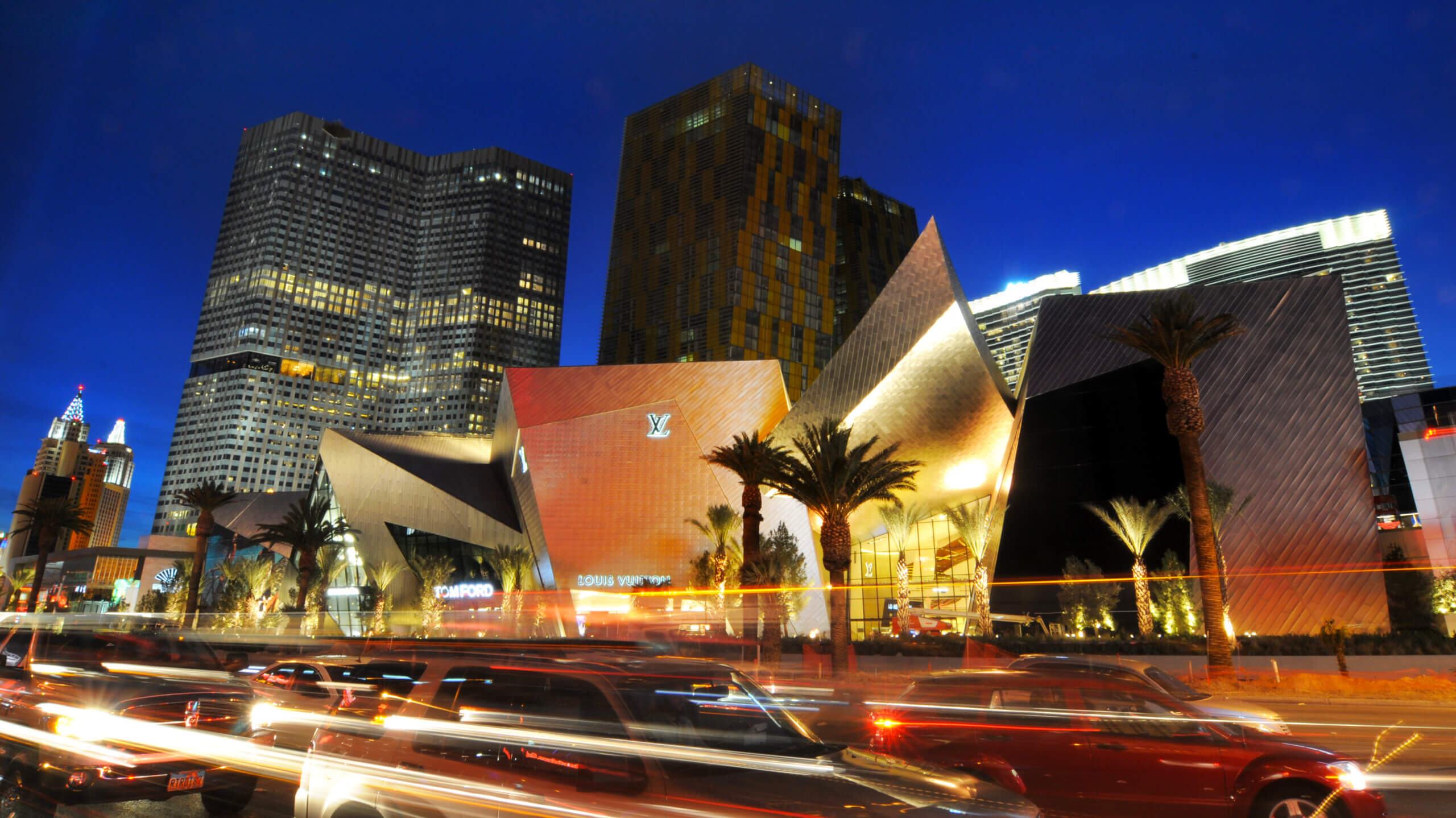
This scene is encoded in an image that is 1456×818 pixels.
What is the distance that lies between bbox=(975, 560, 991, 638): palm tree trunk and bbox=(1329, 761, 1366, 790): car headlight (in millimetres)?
28498

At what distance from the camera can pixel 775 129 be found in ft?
384

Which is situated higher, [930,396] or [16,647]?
[930,396]

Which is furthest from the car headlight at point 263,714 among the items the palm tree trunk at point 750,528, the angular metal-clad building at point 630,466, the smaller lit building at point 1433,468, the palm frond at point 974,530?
the angular metal-clad building at point 630,466

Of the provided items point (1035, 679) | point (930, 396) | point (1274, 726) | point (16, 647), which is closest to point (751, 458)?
point (930, 396)

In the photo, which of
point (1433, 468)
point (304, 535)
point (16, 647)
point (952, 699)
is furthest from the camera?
point (304, 535)

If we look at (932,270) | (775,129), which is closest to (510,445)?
(932,270)

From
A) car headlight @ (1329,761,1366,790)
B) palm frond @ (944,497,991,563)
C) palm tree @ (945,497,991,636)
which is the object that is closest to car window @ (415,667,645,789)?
car headlight @ (1329,761,1366,790)

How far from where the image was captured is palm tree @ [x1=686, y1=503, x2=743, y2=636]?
4122cm

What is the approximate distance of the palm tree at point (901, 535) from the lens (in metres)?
35.5

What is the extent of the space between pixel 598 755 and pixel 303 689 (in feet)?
25.7

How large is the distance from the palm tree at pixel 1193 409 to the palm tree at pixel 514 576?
1428 inches

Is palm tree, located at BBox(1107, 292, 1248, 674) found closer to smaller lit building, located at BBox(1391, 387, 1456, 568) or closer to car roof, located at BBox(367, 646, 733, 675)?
smaller lit building, located at BBox(1391, 387, 1456, 568)

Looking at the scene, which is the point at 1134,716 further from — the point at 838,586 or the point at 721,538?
the point at 721,538

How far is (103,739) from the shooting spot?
7.34 m
